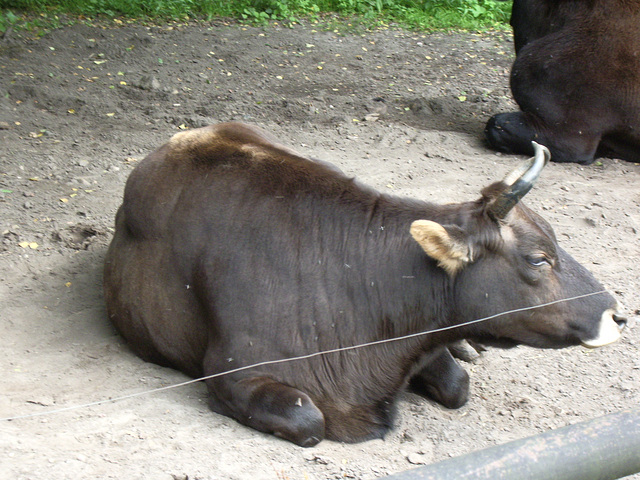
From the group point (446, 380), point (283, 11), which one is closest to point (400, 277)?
point (446, 380)

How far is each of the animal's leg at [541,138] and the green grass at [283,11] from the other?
432 cm

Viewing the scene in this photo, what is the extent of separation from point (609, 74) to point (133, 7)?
6.36 metres

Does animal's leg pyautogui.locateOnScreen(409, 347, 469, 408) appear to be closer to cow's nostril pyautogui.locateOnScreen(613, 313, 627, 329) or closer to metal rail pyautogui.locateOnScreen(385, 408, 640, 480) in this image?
cow's nostril pyautogui.locateOnScreen(613, 313, 627, 329)

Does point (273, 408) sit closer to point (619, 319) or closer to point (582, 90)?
point (619, 319)

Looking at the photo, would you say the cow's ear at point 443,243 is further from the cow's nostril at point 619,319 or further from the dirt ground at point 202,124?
the dirt ground at point 202,124

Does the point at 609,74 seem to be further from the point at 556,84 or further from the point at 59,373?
the point at 59,373

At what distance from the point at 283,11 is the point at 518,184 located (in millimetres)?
8256

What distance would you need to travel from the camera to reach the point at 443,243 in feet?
12.1

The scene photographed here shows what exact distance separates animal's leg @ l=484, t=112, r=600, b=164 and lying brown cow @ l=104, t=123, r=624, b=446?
3945mm

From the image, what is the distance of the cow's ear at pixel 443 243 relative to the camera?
142 inches

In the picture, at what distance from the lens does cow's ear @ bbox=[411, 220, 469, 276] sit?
11.8ft

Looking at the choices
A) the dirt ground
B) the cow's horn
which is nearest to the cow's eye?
the cow's horn

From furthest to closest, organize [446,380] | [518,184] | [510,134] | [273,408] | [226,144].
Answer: [510,134] → [226,144] → [446,380] → [273,408] → [518,184]

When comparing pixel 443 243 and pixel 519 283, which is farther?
pixel 519 283
